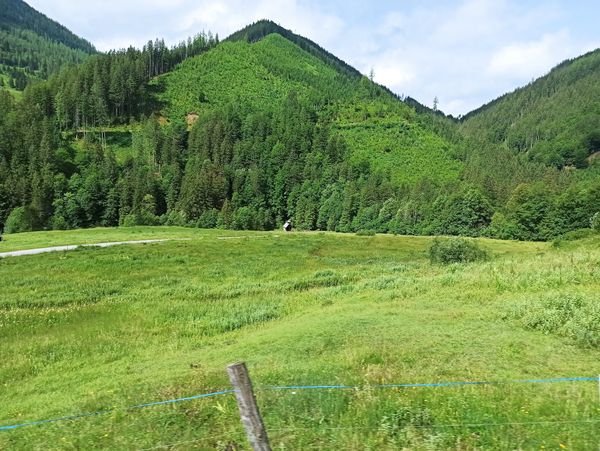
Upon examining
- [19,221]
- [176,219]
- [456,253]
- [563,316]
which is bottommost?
[456,253]

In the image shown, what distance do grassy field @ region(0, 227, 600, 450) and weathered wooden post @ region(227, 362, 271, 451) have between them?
2.33m

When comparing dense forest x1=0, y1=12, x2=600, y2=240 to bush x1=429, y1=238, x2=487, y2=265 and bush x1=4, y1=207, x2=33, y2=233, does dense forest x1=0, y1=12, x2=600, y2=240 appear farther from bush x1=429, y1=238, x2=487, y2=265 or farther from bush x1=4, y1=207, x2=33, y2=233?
bush x1=429, y1=238, x2=487, y2=265

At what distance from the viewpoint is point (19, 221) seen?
10594cm

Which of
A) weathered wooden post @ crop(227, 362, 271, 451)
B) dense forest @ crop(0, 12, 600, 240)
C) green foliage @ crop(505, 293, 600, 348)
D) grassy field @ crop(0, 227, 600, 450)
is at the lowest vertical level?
grassy field @ crop(0, 227, 600, 450)

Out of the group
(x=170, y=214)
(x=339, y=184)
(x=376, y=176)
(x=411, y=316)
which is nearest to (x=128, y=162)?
(x=170, y=214)

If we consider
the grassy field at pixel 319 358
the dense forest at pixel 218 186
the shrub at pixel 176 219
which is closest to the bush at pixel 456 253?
the grassy field at pixel 319 358

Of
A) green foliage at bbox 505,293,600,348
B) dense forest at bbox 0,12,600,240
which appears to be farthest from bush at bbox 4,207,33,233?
green foliage at bbox 505,293,600,348

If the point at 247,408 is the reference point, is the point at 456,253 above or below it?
below

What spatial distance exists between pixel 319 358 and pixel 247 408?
795 centimetres

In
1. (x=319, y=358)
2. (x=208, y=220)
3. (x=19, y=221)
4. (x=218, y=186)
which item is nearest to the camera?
(x=319, y=358)

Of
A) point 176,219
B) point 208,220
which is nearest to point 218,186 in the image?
point 208,220

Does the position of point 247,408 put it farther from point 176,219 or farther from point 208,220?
point 208,220

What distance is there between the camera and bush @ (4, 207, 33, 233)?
338ft

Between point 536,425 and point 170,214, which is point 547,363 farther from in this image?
point 170,214
